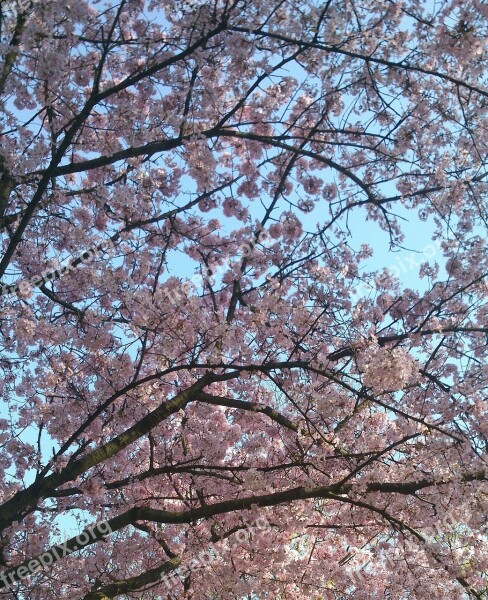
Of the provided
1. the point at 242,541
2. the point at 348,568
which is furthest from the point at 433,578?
the point at 242,541

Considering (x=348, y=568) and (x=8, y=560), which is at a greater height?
(x=8, y=560)

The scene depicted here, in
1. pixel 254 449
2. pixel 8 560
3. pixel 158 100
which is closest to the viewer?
pixel 158 100

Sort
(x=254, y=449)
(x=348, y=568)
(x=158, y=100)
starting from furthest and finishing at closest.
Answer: (x=348, y=568), (x=254, y=449), (x=158, y=100)

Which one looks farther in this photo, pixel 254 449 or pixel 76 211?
pixel 254 449

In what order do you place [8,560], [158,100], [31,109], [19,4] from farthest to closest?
[8,560]
[31,109]
[158,100]
[19,4]

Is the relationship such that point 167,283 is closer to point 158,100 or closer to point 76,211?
point 76,211

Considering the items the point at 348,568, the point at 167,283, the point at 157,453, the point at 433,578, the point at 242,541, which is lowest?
the point at 433,578

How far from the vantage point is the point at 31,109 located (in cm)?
670

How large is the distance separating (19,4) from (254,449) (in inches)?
229

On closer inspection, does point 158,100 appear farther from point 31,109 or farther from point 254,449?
point 254,449

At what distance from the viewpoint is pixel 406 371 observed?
4789 millimetres

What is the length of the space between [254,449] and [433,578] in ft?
9.15

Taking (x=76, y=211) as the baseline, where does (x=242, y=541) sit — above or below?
below

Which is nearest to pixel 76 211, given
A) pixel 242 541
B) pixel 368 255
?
pixel 368 255
